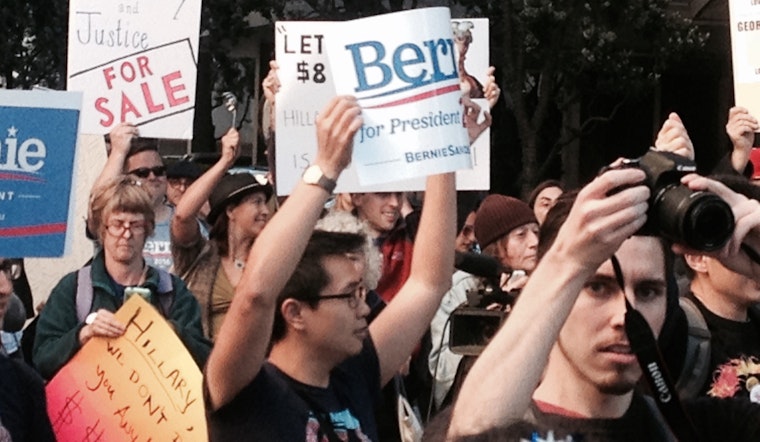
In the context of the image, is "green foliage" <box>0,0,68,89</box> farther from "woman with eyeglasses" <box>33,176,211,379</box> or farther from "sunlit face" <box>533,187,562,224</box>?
"woman with eyeglasses" <box>33,176,211,379</box>

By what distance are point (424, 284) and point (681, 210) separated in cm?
194

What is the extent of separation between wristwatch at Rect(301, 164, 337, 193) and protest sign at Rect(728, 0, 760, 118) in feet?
13.2

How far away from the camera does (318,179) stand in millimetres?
3629

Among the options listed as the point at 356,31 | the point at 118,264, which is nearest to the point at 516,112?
the point at 118,264

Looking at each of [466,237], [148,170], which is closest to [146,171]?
[148,170]

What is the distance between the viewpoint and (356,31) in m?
4.35

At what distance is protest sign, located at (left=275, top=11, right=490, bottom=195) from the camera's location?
265 inches

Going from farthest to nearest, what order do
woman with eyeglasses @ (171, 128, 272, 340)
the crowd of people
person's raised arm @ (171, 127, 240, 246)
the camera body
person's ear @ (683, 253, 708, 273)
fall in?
1. person's raised arm @ (171, 127, 240, 246)
2. woman with eyeglasses @ (171, 128, 272, 340)
3. the camera body
4. person's ear @ (683, 253, 708, 273)
5. the crowd of people

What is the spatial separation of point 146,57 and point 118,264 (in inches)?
81.6

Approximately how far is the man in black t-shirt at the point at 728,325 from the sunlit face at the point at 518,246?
7.64 ft

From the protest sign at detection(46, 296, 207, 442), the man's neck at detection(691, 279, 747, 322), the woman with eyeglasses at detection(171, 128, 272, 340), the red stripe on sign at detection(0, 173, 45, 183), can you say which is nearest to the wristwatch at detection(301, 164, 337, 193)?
the man's neck at detection(691, 279, 747, 322)

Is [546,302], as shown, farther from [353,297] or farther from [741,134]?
[741,134]

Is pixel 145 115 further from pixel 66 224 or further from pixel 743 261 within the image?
pixel 743 261

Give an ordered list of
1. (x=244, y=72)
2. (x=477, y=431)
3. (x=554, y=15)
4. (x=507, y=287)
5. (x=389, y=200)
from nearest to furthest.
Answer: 1. (x=477, y=431)
2. (x=507, y=287)
3. (x=389, y=200)
4. (x=554, y=15)
5. (x=244, y=72)
